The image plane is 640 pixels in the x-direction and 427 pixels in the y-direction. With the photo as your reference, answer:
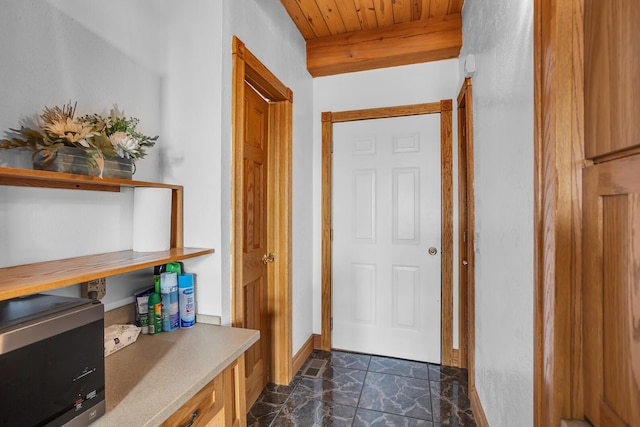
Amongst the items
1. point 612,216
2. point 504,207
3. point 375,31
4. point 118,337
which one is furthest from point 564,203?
point 375,31

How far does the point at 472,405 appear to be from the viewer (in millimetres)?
1928

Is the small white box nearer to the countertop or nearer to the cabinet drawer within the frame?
the countertop

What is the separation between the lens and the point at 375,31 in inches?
96.3

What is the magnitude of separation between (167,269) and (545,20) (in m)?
1.68

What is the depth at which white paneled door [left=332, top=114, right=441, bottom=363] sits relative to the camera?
252 centimetres

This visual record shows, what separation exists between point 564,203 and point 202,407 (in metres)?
1.28

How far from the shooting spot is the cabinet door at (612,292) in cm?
67

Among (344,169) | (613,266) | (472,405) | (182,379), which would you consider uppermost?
(344,169)

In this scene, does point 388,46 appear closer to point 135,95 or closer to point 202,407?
point 135,95

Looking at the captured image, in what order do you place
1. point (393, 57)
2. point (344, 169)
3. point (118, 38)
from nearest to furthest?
1. point (118, 38)
2. point (393, 57)
3. point (344, 169)

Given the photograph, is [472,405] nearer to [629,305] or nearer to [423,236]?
[423,236]

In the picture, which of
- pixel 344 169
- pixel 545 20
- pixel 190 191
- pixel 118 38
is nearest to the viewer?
pixel 545 20

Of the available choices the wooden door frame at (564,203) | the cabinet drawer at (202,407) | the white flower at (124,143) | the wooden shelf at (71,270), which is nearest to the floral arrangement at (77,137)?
the white flower at (124,143)

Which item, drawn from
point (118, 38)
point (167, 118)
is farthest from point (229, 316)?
point (118, 38)
